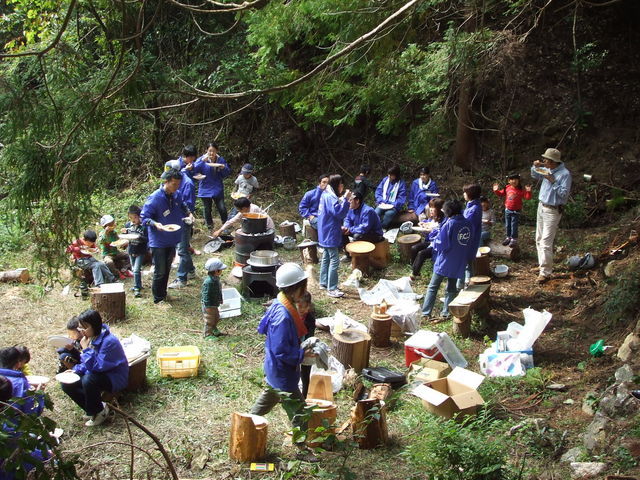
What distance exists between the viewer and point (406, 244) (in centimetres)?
1138

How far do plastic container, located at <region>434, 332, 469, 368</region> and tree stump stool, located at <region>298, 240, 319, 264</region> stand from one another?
414 centimetres

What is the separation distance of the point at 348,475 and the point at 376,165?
41.1 ft

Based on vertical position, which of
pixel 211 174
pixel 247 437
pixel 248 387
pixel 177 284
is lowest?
pixel 177 284

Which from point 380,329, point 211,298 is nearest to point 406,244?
point 380,329

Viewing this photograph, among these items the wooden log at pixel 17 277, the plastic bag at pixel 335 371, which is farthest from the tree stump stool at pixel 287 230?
the plastic bag at pixel 335 371

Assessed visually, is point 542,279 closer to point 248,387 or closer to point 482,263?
point 482,263

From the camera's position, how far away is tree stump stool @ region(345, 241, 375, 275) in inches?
423

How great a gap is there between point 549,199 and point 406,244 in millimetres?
2546

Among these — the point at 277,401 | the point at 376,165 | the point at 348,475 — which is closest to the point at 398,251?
the point at 376,165

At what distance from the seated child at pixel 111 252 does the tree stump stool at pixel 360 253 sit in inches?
149

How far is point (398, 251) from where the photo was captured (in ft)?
38.4

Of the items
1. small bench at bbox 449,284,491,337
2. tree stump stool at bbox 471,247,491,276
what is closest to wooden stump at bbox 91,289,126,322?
small bench at bbox 449,284,491,337

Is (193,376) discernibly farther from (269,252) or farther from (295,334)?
(269,252)

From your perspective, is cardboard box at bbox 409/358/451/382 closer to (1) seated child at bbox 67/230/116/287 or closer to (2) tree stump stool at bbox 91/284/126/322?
(2) tree stump stool at bbox 91/284/126/322
